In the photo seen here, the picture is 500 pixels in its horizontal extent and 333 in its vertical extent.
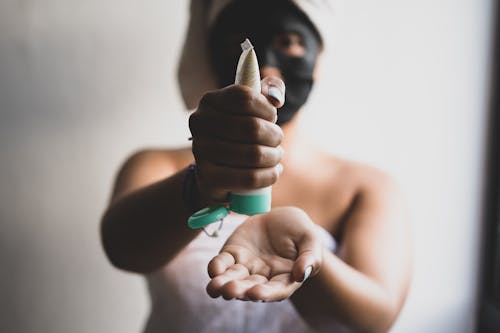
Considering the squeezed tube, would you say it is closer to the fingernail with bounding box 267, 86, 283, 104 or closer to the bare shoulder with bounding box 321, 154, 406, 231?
the fingernail with bounding box 267, 86, 283, 104

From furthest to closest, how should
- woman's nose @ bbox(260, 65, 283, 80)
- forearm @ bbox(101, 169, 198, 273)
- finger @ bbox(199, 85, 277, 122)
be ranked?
woman's nose @ bbox(260, 65, 283, 80) < forearm @ bbox(101, 169, 198, 273) < finger @ bbox(199, 85, 277, 122)

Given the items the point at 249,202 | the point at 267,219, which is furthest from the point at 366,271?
the point at 249,202

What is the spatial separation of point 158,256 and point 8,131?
297 millimetres

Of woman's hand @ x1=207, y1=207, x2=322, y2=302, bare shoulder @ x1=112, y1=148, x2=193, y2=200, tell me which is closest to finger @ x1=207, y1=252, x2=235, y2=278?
woman's hand @ x1=207, y1=207, x2=322, y2=302

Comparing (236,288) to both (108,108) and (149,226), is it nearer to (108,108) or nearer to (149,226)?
(149,226)

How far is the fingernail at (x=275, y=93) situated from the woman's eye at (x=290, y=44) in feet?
0.79

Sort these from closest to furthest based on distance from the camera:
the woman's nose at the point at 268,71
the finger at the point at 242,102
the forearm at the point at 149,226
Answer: the finger at the point at 242,102 → the forearm at the point at 149,226 → the woman's nose at the point at 268,71

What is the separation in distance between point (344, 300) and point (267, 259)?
161mm

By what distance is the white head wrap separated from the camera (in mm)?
601

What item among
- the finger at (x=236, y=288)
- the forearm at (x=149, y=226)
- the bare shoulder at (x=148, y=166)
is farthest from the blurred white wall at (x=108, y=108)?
the finger at (x=236, y=288)

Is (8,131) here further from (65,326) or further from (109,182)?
(65,326)

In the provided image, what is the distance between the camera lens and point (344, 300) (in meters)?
→ 0.51

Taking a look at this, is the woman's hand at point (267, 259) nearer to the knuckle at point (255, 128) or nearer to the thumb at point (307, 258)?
the thumb at point (307, 258)

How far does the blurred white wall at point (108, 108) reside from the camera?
0.60 meters
